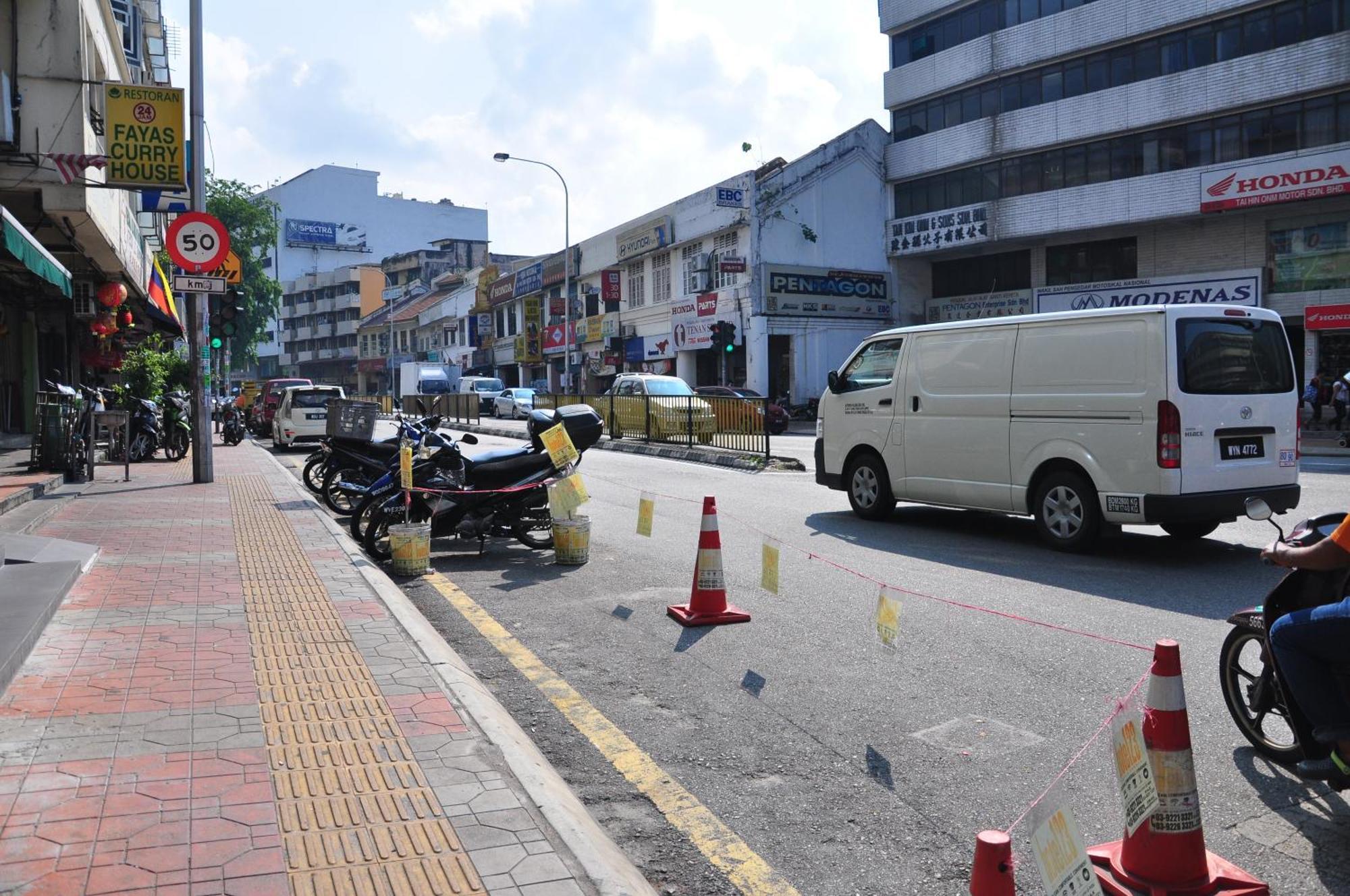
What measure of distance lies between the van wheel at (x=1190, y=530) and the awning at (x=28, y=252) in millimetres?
9702

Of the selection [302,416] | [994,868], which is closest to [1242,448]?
[994,868]

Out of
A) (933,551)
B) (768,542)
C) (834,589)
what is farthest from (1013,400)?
(768,542)

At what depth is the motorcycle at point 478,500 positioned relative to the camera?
9.03 metres

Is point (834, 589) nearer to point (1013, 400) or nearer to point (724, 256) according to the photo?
point (1013, 400)

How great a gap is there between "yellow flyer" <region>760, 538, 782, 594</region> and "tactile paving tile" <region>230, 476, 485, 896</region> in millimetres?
2453

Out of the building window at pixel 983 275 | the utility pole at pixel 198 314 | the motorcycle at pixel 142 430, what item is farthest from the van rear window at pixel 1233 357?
the building window at pixel 983 275

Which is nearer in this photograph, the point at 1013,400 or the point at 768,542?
the point at 768,542

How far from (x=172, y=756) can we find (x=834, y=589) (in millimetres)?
4728

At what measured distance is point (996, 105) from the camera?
117 ft

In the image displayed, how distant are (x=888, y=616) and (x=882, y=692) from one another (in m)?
0.50

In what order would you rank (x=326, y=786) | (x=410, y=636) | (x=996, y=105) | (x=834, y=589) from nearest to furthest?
1. (x=326, y=786)
2. (x=410, y=636)
3. (x=834, y=589)
4. (x=996, y=105)

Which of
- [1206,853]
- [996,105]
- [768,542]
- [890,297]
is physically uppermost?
[996,105]

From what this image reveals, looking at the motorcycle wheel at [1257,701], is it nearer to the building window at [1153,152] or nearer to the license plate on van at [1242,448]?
the license plate on van at [1242,448]

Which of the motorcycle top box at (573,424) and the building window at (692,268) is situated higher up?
the building window at (692,268)
